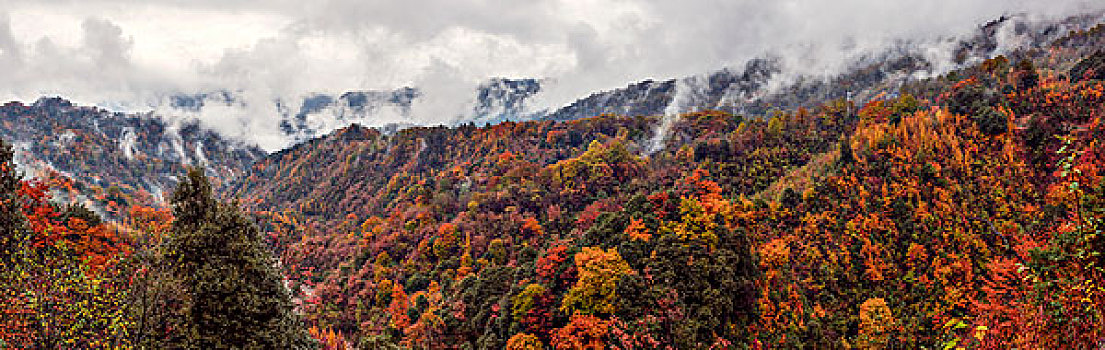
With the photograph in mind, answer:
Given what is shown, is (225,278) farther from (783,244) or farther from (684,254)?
(783,244)

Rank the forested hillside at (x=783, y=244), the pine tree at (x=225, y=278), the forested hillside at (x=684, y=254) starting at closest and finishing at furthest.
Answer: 1. the forested hillside at (x=684, y=254)
2. the pine tree at (x=225, y=278)
3. the forested hillside at (x=783, y=244)

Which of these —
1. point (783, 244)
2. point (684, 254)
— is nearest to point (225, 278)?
point (684, 254)

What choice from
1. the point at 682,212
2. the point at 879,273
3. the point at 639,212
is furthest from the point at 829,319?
the point at 639,212

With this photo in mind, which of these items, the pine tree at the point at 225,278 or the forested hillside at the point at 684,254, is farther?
the pine tree at the point at 225,278

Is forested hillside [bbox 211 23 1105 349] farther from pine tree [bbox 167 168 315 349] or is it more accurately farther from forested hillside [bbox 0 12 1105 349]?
pine tree [bbox 167 168 315 349]

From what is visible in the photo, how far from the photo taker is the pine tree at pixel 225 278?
17.6 meters

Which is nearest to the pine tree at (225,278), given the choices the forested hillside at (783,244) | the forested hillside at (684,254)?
the forested hillside at (684,254)

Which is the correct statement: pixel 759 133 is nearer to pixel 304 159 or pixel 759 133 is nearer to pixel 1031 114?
pixel 1031 114

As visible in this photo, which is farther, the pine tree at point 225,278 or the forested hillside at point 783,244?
the forested hillside at point 783,244

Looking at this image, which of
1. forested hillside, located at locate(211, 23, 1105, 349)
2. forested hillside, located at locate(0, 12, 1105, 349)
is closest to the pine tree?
forested hillside, located at locate(0, 12, 1105, 349)

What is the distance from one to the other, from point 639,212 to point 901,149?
3028 cm

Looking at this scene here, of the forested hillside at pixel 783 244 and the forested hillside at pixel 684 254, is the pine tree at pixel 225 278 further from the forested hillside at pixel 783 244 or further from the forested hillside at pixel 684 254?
the forested hillside at pixel 783 244

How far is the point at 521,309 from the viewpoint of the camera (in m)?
30.7

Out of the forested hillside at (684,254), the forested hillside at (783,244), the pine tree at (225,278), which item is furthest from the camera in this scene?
the forested hillside at (783,244)
